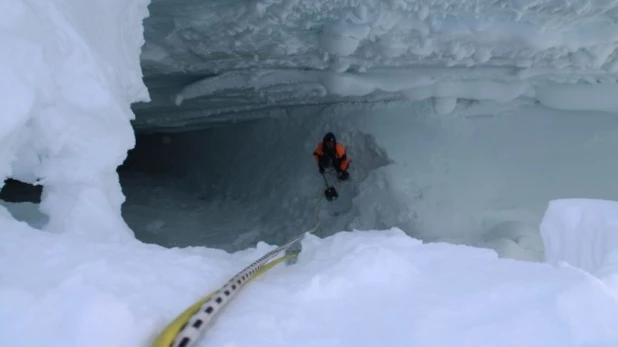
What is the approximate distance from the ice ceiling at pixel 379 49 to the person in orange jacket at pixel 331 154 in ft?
2.17

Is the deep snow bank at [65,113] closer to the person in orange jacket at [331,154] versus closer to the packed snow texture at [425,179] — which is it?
the person in orange jacket at [331,154]

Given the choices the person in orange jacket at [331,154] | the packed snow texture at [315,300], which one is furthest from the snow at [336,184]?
the person in orange jacket at [331,154]

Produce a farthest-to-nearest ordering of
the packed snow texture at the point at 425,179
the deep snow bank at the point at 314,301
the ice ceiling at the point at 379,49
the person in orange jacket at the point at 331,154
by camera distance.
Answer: the person in orange jacket at the point at 331,154, the packed snow texture at the point at 425,179, the ice ceiling at the point at 379,49, the deep snow bank at the point at 314,301

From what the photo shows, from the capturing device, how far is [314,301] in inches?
72.0

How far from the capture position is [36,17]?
218 centimetres

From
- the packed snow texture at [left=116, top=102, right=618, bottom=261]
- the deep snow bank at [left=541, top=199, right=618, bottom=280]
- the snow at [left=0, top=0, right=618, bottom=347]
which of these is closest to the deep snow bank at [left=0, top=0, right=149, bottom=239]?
the snow at [left=0, top=0, right=618, bottom=347]

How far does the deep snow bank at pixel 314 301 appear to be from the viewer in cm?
141

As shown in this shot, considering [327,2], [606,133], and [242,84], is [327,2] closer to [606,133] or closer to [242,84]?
[242,84]

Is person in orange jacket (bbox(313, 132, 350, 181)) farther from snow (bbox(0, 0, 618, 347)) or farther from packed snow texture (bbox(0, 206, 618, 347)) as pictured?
packed snow texture (bbox(0, 206, 618, 347))

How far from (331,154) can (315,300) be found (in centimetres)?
427

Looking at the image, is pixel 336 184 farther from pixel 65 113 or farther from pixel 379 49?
pixel 65 113

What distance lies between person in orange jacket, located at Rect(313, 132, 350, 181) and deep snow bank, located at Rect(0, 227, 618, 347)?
12.3 feet

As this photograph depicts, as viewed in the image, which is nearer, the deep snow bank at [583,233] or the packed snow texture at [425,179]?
the deep snow bank at [583,233]

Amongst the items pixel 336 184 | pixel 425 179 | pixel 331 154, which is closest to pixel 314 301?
pixel 331 154
